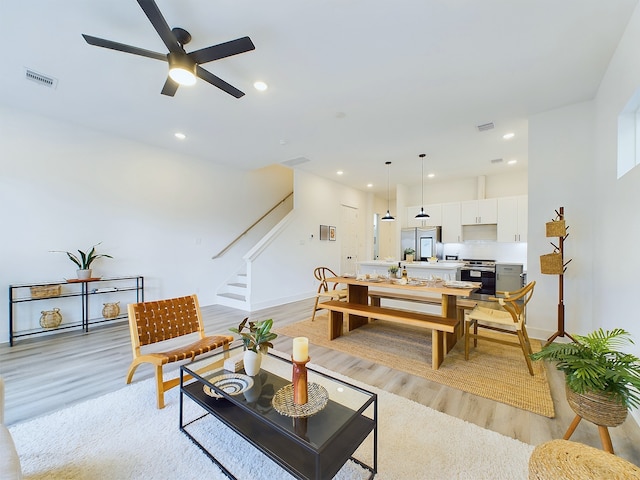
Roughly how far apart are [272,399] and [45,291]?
394cm

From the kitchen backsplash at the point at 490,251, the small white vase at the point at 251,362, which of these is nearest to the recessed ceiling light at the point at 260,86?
the small white vase at the point at 251,362

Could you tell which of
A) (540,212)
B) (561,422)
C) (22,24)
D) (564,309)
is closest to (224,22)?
(22,24)

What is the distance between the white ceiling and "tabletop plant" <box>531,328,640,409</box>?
2386mm

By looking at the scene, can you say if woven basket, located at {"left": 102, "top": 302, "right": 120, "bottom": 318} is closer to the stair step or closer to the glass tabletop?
the stair step

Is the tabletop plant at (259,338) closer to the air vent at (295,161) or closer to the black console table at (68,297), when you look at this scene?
the black console table at (68,297)

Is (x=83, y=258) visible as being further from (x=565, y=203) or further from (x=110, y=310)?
(x=565, y=203)

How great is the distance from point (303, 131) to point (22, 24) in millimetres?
2941

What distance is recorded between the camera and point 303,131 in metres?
4.10

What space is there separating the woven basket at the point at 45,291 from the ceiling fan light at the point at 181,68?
337 centimetres

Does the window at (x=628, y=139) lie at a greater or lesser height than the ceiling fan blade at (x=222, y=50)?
lesser

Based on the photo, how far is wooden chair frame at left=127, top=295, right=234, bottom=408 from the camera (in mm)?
2059

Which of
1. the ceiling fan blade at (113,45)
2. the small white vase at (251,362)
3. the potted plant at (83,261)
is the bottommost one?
the small white vase at (251,362)

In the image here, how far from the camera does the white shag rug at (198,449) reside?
1.43m

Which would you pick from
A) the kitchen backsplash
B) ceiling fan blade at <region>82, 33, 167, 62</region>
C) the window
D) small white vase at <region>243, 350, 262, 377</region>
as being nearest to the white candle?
small white vase at <region>243, 350, 262, 377</region>
